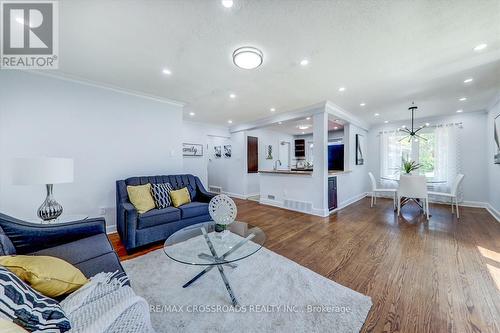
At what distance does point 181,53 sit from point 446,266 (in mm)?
3807

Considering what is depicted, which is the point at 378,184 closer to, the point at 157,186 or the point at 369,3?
the point at 369,3

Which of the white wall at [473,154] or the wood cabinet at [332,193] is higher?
the white wall at [473,154]

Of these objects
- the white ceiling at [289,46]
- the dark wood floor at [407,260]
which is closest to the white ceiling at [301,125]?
the white ceiling at [289,46]

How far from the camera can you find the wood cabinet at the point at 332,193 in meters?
4.28

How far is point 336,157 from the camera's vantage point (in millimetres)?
5562

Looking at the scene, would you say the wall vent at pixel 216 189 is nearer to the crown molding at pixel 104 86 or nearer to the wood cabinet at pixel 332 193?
the crown molding at pixel 104 86

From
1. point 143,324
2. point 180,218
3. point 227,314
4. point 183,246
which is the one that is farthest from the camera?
point 180,218

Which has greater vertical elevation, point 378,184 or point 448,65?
point 448,65

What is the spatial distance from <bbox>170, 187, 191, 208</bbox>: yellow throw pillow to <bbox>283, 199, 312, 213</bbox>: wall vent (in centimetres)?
243

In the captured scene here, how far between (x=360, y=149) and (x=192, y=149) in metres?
4.94

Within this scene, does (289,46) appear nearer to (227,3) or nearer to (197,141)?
(227,3)

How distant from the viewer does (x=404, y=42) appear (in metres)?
1.99

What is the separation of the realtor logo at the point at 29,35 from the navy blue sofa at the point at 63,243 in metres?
1.71

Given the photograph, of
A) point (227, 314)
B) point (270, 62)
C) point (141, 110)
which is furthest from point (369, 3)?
point (141, 110)
